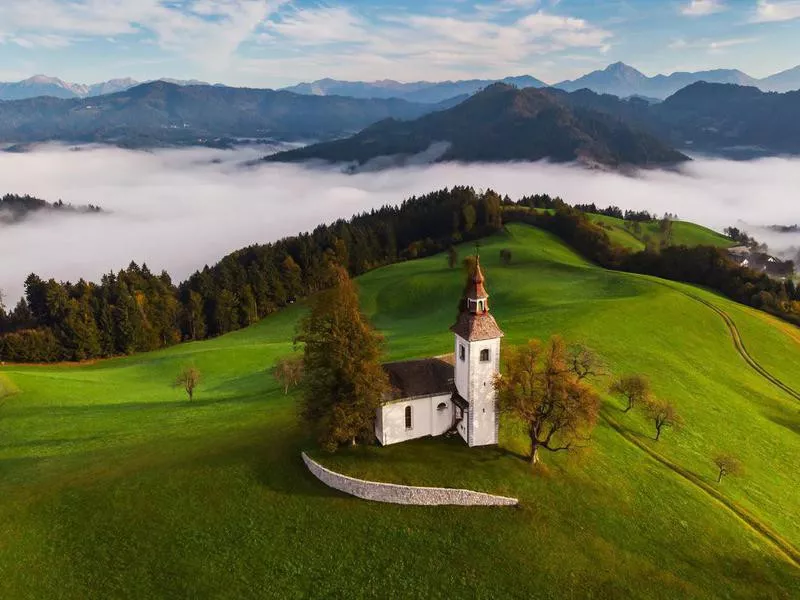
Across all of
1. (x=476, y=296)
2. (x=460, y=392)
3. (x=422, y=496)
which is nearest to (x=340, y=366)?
(x=460, y=392)

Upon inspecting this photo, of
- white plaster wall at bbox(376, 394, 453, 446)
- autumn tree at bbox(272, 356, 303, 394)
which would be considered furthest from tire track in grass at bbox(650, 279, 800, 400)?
autumn tree at bbox(272, 356, 303, 394)

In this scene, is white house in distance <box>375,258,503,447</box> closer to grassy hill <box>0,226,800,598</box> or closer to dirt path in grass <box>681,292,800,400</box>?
grassy hill <box>0,226,800,598</box>

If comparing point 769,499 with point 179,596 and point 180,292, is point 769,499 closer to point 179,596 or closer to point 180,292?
point 179,596

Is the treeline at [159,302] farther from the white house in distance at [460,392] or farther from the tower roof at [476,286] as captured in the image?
the tower roof at [476,286]

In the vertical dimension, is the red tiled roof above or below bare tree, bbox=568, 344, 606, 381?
Answer: above

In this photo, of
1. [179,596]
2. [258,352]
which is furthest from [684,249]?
[179,596]
